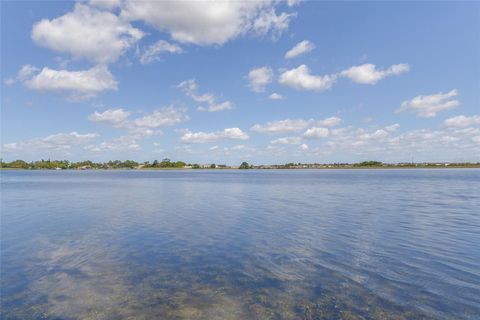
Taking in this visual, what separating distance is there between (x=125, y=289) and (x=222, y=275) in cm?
417

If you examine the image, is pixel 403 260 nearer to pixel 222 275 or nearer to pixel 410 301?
pixel 410 301

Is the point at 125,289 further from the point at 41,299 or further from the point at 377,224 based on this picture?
the point at 377,224

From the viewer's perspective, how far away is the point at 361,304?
10.5 m

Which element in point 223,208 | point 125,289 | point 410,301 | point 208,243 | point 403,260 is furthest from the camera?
point 223,208

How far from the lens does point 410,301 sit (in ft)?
35.1

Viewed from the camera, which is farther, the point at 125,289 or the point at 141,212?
the point at 141,212

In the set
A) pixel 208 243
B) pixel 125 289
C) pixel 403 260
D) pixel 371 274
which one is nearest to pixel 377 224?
pixel 403 260

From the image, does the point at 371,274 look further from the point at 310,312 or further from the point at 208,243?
the point at 208,243

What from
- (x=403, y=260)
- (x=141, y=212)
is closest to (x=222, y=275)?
(x=403, y=260)

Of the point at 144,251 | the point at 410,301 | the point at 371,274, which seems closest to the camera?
the point at 410,301

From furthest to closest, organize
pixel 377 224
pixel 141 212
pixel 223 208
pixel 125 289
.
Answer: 1. pixel 223 208
2. pixel 141 212
3. pixel 377 224
4. pixel 125 289

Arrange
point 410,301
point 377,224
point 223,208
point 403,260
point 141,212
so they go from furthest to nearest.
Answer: point 223,208 → point 141,212 → point 377,224 → point 403,260 → point 410,301

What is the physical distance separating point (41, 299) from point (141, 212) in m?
21.1

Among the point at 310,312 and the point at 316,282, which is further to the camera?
the point at 316,282
